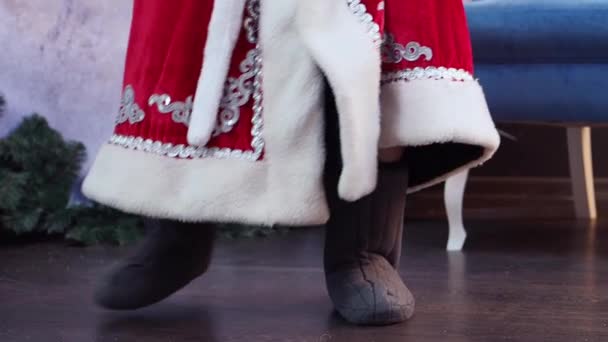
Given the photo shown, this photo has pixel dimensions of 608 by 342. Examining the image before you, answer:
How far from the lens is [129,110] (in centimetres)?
84

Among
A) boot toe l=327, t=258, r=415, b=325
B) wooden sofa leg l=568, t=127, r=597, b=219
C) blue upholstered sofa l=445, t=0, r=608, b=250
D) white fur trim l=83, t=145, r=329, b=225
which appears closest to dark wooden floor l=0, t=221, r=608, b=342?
boot toe l=327, t=258, r=415, b=325

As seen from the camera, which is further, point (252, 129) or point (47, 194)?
point (47, 194)

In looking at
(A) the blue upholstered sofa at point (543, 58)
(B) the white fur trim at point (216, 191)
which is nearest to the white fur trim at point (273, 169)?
(B) the white fur trim at point (216, 191)

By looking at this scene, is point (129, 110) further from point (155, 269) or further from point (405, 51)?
point (405, 51)

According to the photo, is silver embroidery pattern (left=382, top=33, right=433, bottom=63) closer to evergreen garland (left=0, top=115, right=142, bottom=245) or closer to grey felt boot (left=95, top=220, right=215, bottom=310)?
grey felt boot (left=95, top=220, right=215, bottom=310)

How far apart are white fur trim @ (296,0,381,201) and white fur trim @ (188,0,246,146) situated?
0.07 metres

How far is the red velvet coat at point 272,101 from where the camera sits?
759mm

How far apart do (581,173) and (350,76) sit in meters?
1.31

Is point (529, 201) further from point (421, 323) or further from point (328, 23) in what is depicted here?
point (328, 23)

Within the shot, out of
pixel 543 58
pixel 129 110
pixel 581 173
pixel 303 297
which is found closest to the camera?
pixel 129 110

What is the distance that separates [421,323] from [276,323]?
15cm

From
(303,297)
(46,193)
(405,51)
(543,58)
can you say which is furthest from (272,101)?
(46,193)

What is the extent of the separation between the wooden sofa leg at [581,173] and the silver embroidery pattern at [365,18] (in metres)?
1.24

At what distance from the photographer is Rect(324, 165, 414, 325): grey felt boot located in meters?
0.85
